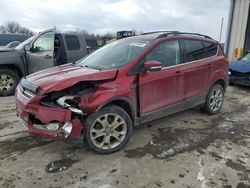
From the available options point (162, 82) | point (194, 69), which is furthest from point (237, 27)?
point (162, 82)

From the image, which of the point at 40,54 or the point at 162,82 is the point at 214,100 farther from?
the point at 40,54

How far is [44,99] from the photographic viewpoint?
328 cm

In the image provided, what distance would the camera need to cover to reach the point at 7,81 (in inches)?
277

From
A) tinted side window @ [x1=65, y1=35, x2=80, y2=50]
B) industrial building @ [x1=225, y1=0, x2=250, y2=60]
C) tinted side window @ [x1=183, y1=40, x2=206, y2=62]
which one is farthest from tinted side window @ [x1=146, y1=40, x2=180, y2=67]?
industrial building @ [x1=225, y1=0, x2=250, y2=60]

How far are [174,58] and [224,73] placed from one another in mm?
1743

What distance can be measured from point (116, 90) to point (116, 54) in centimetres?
102

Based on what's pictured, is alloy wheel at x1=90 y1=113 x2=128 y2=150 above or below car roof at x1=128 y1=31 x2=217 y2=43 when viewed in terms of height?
below

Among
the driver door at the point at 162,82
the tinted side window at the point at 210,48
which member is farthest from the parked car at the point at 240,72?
the driver door at the point at 162,82

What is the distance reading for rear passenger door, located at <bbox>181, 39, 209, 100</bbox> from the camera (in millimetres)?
4600

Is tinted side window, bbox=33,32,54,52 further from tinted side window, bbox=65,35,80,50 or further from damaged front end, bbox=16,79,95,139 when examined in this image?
damaged front end, bbox=16,79,95,139

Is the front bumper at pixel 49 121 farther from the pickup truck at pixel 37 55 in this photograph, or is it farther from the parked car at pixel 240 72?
the parked car at pixel 240 72

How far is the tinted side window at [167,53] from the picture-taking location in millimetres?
4129

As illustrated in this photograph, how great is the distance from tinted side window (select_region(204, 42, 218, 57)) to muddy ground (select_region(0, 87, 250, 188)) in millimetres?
1537

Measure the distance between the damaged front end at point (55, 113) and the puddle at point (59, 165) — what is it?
0.39m
